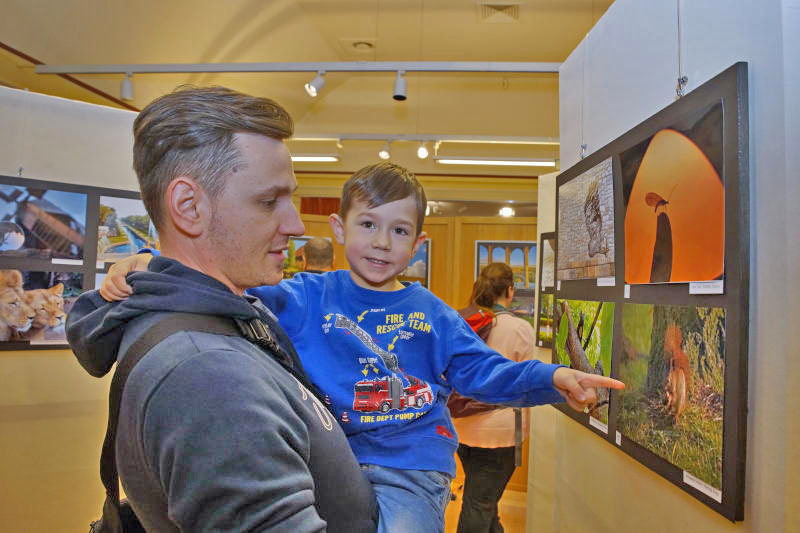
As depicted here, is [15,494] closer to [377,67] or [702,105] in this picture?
[702,105]

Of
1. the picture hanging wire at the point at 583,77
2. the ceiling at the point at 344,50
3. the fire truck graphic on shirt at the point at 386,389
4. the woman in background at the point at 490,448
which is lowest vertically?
the woman in background at the point at 490,448

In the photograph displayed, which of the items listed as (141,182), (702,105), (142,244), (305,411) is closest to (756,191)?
(702,105)

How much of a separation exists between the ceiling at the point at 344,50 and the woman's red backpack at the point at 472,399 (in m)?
4.40

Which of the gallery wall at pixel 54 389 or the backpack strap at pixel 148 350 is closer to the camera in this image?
the backpack strap at pixel 148 350

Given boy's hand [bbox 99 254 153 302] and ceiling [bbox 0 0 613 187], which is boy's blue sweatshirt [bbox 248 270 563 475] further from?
ceiling [bbox 0 0 613 187]

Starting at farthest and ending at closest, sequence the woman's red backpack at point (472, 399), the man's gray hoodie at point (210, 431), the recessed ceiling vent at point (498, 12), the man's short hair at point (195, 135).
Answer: the recessed ceiling vent at point (498, 12)
the woman's red backpack at point (472, 399)
the man's short hair at point (195, 135)
the man's gray hoodie at point (210, 431)

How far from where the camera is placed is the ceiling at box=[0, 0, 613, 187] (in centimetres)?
529

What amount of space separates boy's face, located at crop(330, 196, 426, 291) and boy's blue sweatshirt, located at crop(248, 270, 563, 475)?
0.22 ft

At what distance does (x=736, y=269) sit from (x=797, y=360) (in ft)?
0.83

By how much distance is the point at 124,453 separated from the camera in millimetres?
843

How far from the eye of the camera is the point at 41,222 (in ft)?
11.0

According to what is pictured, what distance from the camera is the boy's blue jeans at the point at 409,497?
4.26ft

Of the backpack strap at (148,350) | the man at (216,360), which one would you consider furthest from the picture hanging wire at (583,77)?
the backpack strap at (148,350)

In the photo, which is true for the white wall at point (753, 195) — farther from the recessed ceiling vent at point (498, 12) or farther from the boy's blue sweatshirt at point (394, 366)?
the recessed ceiling vent at point (498, 12)
